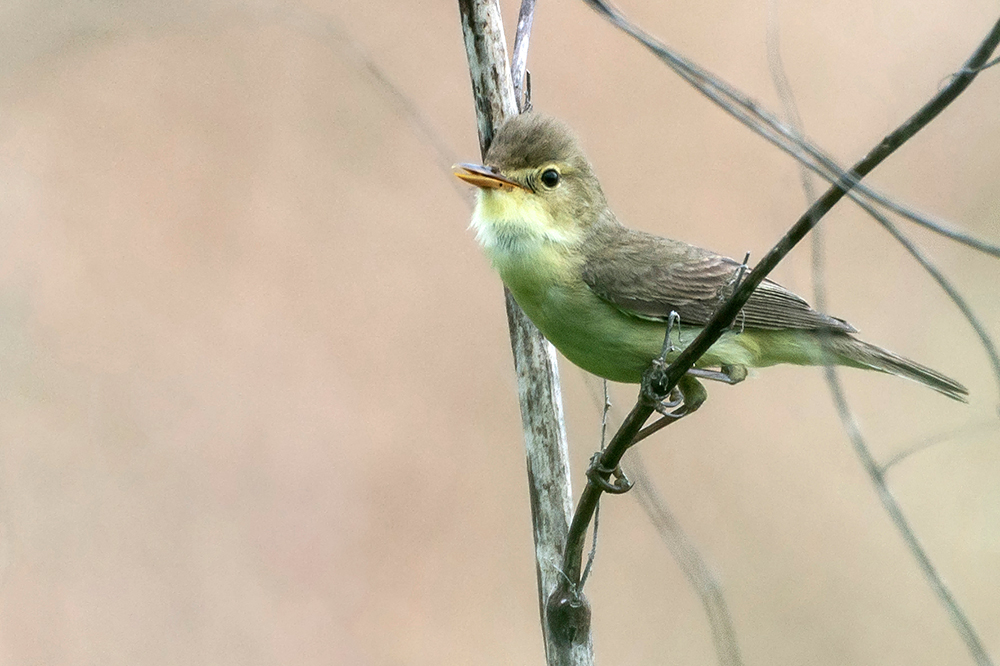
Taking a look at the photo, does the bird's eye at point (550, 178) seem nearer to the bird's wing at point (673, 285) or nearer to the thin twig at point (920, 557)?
the bird's wing at point (673, 285)

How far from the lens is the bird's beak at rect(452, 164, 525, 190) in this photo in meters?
2.38

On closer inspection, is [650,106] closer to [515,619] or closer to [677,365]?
[515,619]

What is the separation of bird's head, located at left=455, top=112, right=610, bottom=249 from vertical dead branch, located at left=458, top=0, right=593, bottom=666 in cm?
5

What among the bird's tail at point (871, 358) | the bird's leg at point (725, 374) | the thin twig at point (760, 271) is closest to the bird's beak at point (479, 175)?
the bird's leg at point (725, 374)

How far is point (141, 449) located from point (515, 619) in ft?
5.38

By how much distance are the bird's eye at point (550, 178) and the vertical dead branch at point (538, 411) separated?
0.78 feet

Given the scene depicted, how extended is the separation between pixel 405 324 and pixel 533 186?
6.44 ft

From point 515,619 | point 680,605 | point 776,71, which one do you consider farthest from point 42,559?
point 776,71

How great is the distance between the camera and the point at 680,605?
4.09 metres

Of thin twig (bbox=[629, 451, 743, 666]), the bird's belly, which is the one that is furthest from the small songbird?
thin twig (bbox=[629, 451, 743, 666])

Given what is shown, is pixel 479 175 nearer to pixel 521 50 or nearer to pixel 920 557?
pixel 521 50

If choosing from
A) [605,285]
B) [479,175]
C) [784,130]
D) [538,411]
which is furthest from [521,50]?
[784,130]

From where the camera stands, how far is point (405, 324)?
4453mm

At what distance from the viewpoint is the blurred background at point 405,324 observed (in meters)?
4.02
